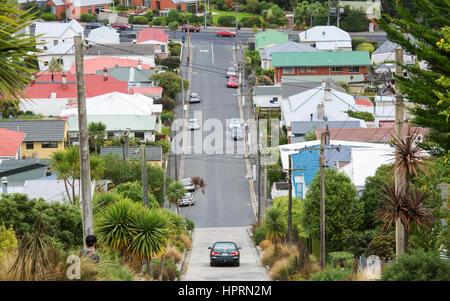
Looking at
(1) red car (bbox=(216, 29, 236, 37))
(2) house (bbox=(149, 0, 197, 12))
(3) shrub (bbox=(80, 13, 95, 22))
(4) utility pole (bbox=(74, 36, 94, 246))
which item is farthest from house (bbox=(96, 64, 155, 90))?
(4) utility pole (bbox=(74, 36, 94, 246))

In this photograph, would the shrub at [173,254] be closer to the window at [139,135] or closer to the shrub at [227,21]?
the window at [139,135]

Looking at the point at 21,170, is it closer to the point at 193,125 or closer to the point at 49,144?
the point at 49,144

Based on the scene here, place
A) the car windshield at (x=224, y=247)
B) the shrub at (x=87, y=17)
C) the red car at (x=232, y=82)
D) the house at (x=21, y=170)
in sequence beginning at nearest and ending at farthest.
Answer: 1. the car windshield at (x=224, y=247)
2. the house at (x=21, y=170)
3. the red car at (x=232, y=82)
4. the shrub at (x=87, y=17)

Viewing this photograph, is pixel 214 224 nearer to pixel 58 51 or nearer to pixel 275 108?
pixel 275 108

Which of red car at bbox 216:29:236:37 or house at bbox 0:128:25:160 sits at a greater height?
red car at bbox 216:29:236:37

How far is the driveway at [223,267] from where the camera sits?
116 feet

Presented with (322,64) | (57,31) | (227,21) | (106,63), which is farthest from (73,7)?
(322,64)

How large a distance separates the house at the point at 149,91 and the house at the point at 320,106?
17803 millimetres

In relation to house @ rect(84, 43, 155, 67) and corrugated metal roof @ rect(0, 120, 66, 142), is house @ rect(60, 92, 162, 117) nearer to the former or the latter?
corrugated metal roof @ rect(0, 120, 66, 142)

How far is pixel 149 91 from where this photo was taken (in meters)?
94.9

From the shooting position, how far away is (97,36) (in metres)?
122

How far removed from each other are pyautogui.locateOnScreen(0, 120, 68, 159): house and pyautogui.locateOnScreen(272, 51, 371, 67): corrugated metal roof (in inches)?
1479

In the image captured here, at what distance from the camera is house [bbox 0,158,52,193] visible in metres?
56.7

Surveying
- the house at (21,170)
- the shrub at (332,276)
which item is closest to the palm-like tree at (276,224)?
the house at (21,170)
